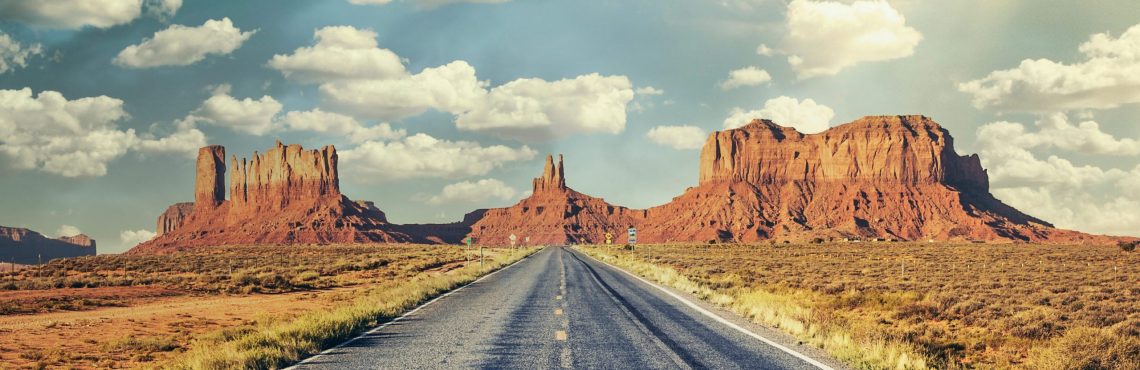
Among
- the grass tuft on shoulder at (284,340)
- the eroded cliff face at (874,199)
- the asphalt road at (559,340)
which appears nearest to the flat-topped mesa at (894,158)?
the eroded cliff face at (874,199)

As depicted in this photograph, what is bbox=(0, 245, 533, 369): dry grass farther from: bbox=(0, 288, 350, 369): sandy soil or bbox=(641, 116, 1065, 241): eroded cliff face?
bbox=(641, 116, 1065, 241): eroded cliff face

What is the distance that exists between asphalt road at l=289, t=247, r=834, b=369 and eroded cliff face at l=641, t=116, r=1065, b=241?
14805cm

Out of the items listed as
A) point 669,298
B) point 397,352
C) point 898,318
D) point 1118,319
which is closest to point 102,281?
point 669,298

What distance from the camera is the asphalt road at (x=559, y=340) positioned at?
10.1 meters

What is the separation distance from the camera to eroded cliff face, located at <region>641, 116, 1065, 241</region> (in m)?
164

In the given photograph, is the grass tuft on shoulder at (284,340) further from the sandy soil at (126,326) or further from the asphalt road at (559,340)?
the sandy soil at (126,326)

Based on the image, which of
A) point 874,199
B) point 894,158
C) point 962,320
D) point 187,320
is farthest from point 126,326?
point 894,158

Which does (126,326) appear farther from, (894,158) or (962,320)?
(894,158)

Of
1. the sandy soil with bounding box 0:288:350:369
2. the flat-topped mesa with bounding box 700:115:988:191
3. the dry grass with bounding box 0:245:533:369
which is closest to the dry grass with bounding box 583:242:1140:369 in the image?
the dry grass with bounding box 0:245:533:369

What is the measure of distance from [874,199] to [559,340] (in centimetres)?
18214

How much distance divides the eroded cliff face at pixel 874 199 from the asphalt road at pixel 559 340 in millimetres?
148051

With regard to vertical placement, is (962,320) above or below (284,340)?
below

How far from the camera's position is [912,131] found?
634 feet

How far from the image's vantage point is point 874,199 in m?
178
